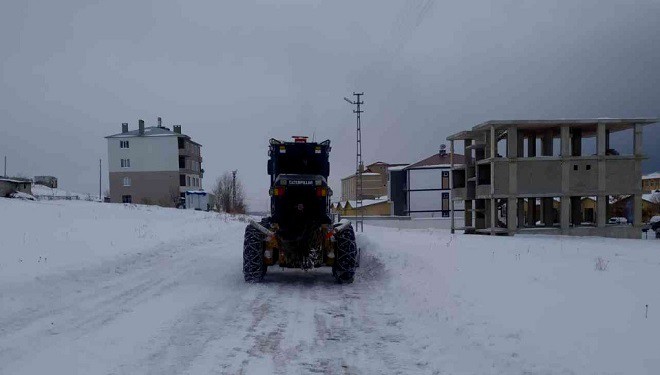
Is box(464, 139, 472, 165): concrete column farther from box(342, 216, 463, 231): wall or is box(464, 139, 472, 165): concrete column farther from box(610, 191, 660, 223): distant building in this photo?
box(610, 191, 660, 223): distant building

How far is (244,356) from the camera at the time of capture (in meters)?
6.31

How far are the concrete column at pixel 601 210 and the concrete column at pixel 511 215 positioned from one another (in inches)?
229

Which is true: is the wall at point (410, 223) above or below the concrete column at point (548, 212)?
below

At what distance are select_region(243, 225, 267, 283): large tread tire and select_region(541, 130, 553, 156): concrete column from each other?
32.5 m

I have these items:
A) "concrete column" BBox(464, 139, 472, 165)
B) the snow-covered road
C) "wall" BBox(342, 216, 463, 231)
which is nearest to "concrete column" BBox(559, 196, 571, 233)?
"concrete column" BBox(464, 139, 472, 165)

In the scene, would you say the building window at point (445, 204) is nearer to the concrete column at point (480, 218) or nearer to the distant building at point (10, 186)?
the concrete column at point (480, 218)

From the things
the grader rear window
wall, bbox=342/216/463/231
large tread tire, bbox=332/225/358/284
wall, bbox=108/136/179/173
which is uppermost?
wall, bbox=108/136/179/173

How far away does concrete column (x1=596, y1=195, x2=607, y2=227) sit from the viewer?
122ft

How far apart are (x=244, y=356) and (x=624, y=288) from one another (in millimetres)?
5991

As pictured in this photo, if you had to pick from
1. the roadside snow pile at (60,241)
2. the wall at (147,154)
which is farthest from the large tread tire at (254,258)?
the wall at (147,154)

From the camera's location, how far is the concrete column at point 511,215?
36.3 metres

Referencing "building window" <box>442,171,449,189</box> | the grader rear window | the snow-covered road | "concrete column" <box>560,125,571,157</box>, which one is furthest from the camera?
"building window" <box>442,171,449,189</box>

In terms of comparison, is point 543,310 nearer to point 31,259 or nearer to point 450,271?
point 450,271

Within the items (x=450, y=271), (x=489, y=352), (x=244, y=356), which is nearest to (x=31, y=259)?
(x=244, y=356)
